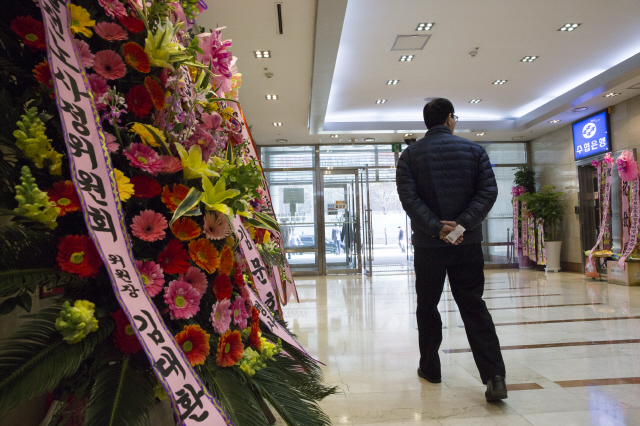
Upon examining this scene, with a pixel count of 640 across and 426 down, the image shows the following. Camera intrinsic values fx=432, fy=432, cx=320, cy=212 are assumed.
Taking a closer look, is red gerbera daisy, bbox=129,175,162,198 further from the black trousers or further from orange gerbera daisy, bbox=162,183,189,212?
the black trousers

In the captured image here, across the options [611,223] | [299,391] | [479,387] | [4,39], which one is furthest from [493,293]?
[4,39]

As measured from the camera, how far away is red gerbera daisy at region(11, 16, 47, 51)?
0.61 meters

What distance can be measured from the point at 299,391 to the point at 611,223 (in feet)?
28.3

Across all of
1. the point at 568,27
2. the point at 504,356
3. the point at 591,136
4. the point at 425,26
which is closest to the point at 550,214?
the point at 591,136

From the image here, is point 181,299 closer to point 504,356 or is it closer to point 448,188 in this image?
point 448,188

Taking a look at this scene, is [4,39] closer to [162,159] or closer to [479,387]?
[162,159]

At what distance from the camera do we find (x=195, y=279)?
70 centimetres

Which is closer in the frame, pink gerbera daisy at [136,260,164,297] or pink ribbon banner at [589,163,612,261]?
pink gerbera daisy at [136,260,164,297]

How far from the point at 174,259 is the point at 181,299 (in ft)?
0.21

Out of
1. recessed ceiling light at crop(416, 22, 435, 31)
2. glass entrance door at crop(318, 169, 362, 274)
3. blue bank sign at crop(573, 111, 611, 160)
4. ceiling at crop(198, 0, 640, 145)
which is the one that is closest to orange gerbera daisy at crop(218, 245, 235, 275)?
ceiling at crop(198, 0, 640, 145)

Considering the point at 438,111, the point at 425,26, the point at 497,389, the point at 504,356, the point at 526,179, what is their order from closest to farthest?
the point at 497,389
the point at 438,111
the point at 504,356
the point at 425,26
the point at 526,179

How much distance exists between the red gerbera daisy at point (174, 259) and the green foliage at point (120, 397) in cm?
14

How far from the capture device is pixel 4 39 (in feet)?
2.01

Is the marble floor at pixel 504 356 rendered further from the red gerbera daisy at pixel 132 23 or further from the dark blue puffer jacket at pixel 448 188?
the red gerbera daisy at pixel 132 23
